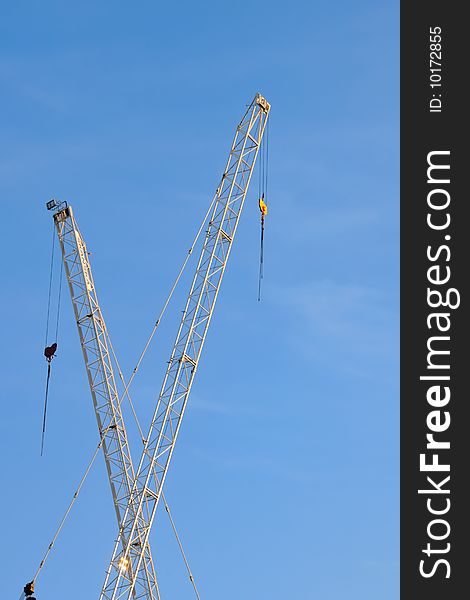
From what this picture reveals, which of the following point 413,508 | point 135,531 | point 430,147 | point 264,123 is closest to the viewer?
point 413,508

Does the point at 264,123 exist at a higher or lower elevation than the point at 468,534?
higher

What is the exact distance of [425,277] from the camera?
95688mm

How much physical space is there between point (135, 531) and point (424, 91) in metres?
69.1

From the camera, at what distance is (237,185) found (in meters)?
161

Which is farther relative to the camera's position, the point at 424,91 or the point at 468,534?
the point at 424,91

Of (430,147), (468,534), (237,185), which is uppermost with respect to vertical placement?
(237,185)

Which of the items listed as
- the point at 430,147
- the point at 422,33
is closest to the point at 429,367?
the point at 430,147

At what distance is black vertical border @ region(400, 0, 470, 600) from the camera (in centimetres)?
9138

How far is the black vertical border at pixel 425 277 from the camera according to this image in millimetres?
91375

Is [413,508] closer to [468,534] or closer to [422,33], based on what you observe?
[468,534]

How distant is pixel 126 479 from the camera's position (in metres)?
156

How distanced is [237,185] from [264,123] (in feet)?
25.7

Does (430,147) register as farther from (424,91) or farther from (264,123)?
(264,123)

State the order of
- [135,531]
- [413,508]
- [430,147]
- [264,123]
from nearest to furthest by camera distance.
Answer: [413,508]
[430,147]
[135,531]
[264,123]
